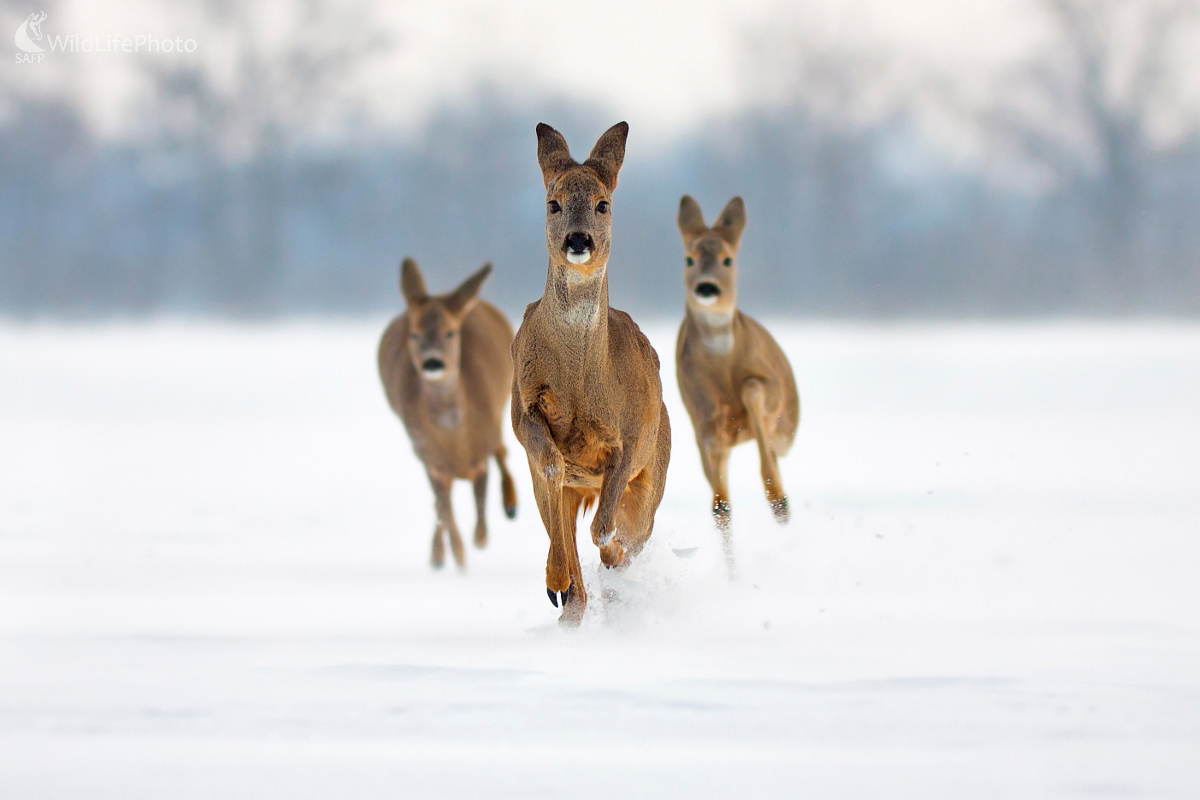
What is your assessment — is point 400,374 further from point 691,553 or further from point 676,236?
point 676,236

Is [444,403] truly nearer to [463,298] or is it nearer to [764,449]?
[463,298]

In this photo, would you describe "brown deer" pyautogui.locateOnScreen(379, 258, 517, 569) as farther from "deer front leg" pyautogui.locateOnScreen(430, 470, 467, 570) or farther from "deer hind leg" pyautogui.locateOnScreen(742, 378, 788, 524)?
"deer hind leg" pyautogui.locateOnScreen(742, 378, 788, 524)

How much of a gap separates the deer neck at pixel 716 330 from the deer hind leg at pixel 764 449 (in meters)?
0.30

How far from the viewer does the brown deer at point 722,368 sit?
7863mm

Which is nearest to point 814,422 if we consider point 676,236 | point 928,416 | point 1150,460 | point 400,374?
point 928,416

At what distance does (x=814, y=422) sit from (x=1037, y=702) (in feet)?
31.6

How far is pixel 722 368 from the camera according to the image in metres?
8.05

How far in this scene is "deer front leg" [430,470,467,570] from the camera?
875cm

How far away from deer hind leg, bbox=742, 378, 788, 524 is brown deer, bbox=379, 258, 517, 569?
2.05 meters

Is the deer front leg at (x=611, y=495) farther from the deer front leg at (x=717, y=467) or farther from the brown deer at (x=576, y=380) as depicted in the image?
the deer front leg at (x=717, y=467)

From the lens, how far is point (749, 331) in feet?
27.2

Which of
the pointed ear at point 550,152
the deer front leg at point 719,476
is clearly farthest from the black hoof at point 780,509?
the pointed ear at point 550,152

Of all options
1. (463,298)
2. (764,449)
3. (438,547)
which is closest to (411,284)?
(463,298)

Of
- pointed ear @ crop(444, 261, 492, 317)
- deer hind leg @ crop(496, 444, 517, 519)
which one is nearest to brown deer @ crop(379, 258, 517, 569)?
pointed ear @ crop(444, 261, 492, 317)
